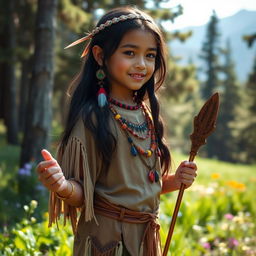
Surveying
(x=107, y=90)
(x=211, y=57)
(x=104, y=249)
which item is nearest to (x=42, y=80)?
(x=107, y=90)

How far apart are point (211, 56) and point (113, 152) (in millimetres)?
44724

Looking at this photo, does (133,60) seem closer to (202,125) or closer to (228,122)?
(202,125)

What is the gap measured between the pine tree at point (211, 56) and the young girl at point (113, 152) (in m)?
42.8

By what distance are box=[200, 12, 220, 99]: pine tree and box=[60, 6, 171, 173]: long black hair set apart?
42592 millimetres

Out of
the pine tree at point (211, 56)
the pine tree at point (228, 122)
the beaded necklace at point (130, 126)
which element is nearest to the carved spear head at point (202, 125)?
the beaded necklace at point (130, 126)

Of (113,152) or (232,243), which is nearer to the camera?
(113,152)

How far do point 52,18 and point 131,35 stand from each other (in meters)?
4.66

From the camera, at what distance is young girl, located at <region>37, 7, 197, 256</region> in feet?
6.75

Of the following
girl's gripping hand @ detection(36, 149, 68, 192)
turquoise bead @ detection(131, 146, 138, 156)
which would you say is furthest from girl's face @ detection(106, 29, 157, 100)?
girl's gripping hand @ detection(36, 149, 68, 192)

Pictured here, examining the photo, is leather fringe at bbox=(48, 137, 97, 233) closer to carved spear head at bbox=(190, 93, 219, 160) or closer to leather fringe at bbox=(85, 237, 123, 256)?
leather fringe at bbox=(85, 237, 123, 256)

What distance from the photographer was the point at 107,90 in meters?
2.29

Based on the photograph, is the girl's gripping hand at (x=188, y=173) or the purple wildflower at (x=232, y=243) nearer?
the girl's gripping hand at (x=188, y=173)

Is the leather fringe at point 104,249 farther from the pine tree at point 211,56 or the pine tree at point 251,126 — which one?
the pine tree at point 211,56

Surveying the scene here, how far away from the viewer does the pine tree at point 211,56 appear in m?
44.3
